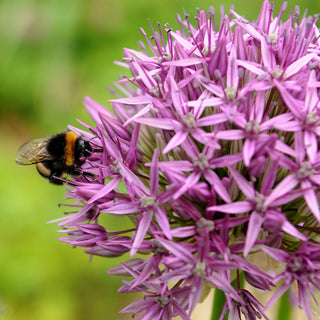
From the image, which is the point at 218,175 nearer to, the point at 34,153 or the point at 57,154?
the point at 57,154

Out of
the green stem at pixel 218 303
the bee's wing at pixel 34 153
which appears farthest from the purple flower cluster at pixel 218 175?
the bee's wing at pixel 34 153

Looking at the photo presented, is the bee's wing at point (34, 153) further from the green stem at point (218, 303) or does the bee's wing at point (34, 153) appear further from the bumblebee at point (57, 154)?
the green stem at point (218, 303)

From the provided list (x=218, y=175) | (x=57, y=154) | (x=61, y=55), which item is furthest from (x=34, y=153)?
(x=61, y=55)

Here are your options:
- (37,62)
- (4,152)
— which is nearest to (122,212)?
(4,152)

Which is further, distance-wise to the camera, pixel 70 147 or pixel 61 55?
pixel 61 55

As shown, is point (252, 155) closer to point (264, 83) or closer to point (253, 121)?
point (253, 121)

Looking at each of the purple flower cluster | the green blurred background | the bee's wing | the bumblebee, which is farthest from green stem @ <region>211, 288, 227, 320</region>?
the green blurred background

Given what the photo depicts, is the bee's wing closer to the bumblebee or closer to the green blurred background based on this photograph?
the bumblebee
